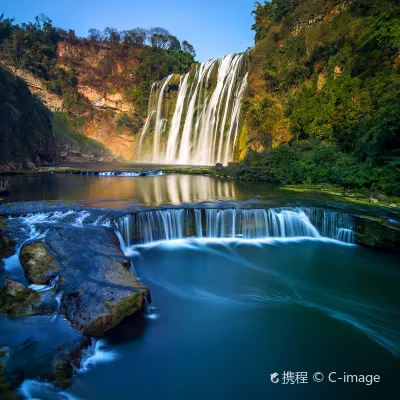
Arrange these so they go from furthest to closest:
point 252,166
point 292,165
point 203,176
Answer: point 203,176, point 252,166, point 292,165

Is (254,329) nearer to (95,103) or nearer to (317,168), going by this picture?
(317,168)

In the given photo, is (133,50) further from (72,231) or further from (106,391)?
(106,391)

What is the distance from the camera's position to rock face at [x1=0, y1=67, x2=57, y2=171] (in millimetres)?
25266

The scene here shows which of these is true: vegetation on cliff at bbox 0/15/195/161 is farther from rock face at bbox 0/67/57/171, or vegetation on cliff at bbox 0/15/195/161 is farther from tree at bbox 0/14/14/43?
rock face at bbox 0/67/57/171

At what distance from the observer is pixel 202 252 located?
946cm

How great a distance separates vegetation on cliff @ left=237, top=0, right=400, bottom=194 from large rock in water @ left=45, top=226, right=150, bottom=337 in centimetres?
1030

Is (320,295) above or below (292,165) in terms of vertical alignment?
below

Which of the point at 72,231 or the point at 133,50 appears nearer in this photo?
the point at 72,231

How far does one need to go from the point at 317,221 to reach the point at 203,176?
1276cm

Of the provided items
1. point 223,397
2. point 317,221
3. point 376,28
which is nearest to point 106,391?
point 223,397

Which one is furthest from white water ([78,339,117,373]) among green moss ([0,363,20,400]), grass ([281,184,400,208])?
grass ([281,184,400,208])

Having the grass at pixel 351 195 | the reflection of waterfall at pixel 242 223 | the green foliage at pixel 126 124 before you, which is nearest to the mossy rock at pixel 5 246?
the reflection of waterfall at pixel 242 223

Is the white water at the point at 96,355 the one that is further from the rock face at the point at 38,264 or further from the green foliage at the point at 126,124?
the green foliage at the point at 126,124

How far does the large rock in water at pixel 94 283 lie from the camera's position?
508cm
